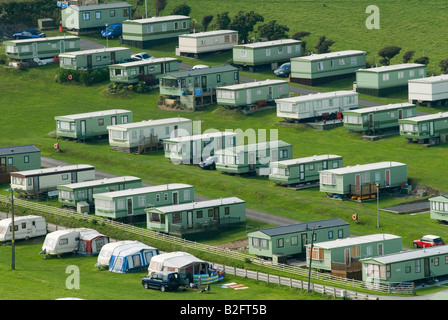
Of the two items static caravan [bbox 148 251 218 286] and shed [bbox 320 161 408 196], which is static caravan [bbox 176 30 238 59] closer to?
shed [bbox 320 161 408 196]

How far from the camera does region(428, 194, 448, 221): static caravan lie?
10345cm

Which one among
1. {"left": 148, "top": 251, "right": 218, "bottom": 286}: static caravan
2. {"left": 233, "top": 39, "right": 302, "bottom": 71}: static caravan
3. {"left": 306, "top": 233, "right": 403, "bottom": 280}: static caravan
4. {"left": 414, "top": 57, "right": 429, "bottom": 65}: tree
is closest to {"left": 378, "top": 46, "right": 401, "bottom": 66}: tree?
{"left": 414, "top": 57, "right": 429, "bottom": 65}: tree

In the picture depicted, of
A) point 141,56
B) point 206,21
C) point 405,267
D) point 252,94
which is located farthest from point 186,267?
point 206,21

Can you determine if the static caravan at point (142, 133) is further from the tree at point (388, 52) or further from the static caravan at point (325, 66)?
the tree at point (388, 52)

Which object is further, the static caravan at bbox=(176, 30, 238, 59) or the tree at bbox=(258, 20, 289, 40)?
the tree at bbox=(258, 20, 289, 40)

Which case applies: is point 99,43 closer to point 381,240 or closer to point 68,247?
point 68,247

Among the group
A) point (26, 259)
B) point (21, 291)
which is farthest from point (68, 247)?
point (21, 291)

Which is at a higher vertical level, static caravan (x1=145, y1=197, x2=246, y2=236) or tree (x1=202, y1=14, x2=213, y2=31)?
tree (x1=202, y1=14, x2=213, y2=31)

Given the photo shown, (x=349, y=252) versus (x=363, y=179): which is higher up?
(x=363, y=179)

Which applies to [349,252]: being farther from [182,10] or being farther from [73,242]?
[182,10]

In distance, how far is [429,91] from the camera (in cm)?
13900

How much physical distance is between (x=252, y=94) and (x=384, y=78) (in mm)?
17184

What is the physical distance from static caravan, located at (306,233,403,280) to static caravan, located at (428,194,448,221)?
966 centimetres

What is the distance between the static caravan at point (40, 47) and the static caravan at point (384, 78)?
147 feet
